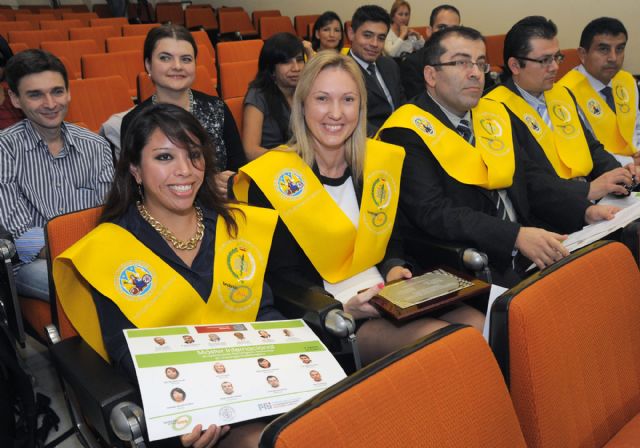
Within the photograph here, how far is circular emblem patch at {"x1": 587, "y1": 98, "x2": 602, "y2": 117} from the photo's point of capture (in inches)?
139

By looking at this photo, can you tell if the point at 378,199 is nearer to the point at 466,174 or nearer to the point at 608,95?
the point at 466,174

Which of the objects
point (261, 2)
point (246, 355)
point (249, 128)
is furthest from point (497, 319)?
point (261, 2)

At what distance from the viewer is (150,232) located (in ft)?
5.52

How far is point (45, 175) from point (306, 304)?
52.2 inches

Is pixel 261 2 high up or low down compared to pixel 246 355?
up

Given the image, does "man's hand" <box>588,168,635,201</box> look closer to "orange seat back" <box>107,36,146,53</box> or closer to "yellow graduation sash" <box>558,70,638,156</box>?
"yellow graduation sash" <box>558,70,638,156</box>

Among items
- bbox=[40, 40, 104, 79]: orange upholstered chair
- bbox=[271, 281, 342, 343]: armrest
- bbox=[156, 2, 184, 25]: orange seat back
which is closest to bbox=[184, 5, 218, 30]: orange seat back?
bbox=[156, 2, 184, 25]: orange seat back

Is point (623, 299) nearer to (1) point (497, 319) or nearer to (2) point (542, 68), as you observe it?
(1) point (497, 319)

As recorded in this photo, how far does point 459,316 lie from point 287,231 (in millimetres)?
639

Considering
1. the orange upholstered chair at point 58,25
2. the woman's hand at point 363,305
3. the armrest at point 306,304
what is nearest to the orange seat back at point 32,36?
the orange upholstered chair at point 58,25

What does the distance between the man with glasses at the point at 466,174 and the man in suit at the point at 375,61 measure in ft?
4.17

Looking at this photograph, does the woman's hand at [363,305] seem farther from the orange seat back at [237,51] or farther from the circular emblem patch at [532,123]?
the orange seat back at [237,51]

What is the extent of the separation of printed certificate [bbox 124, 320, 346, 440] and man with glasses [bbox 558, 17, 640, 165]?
2794mm

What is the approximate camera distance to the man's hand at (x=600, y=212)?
233cm
